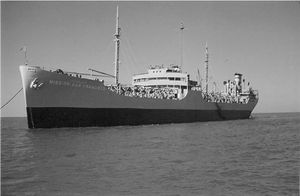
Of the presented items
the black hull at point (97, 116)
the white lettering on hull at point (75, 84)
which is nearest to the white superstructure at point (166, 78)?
the black hull at point (97, 116)

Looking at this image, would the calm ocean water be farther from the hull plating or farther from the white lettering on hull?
the white lettering on hull

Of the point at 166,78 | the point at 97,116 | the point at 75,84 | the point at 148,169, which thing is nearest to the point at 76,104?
the point at 75,84

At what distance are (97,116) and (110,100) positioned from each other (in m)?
1.61

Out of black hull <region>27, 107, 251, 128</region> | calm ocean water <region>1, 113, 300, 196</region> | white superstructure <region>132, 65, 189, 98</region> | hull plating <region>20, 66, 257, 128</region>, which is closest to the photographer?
calm ocean water <region>1, 113, 300, 196</region>

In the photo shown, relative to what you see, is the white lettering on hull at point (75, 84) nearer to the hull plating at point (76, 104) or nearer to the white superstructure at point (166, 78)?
the hull plating at point (76, 104)

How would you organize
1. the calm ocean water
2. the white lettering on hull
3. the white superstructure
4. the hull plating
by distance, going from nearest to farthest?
the calm ocean water < the hull plating < the white lettering on hull < the white superstructure

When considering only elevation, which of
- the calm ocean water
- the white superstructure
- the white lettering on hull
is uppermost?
the white superstructure

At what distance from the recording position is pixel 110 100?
969 inches

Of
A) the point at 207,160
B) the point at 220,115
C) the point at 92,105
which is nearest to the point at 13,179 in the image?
the point at 207,160

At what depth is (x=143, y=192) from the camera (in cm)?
729

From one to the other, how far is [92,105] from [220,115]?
2353 centimetres

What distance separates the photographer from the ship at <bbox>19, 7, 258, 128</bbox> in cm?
2150

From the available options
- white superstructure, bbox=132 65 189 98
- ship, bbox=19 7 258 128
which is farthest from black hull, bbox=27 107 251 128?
white superstructure, bbox=132 65 189 98

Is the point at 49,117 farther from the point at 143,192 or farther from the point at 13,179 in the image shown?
the point at 143,192
